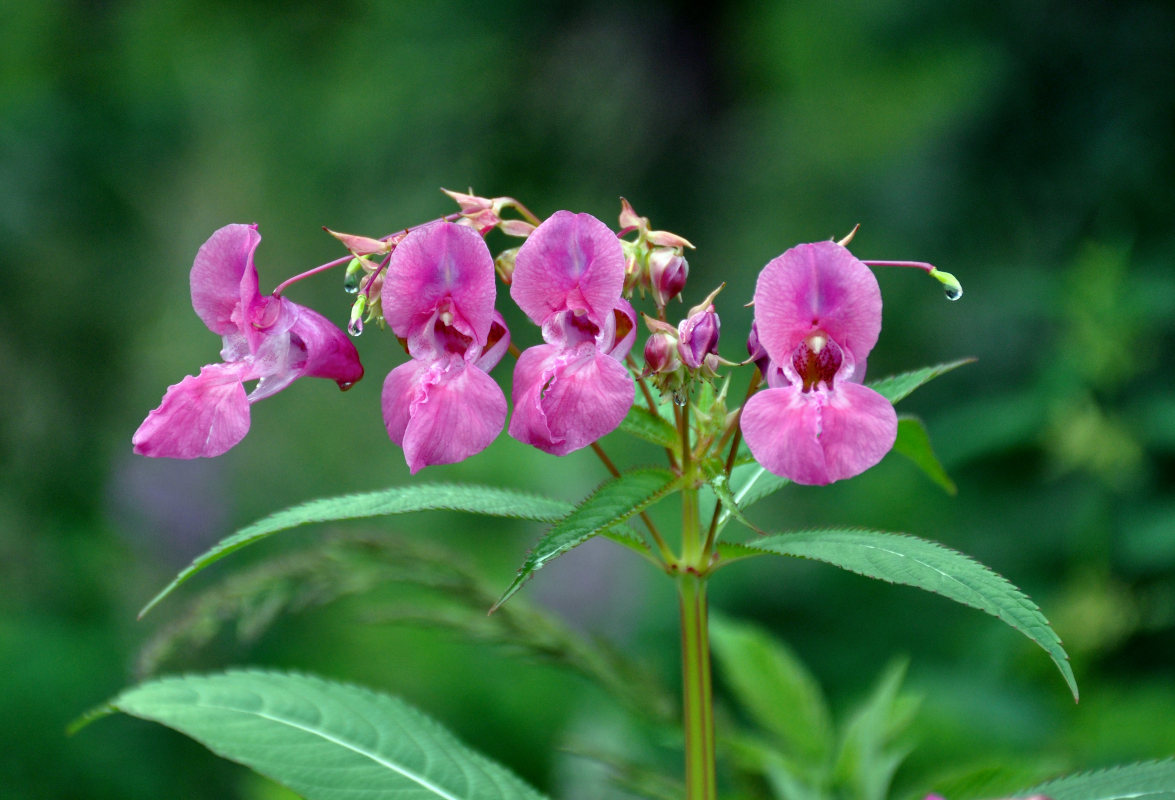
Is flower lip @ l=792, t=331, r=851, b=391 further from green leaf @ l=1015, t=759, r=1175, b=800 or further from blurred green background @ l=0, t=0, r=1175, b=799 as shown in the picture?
blurred green background @ l=0, t=0, r=1175, b=799

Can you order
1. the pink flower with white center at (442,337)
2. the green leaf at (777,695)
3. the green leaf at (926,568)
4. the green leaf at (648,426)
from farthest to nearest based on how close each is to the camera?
the green leaf at (777,695) < the green leaf at (648,426) < the pink flower with white center at (442,337) < the green leaf at (926,568)

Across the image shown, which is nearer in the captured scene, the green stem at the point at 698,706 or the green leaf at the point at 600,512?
the green leaf at the point at 600,512

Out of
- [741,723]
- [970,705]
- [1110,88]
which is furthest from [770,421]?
[741,723]

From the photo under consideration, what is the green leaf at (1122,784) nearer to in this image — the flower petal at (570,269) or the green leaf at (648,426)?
the green leaf at (648,426)

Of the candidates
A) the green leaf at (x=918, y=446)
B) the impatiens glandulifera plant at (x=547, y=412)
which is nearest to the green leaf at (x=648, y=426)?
the impatiens glandulifera plant at (x=547, y=412)

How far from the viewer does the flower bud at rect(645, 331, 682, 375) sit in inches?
32.9

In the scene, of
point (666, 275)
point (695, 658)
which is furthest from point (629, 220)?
point (695, 658)

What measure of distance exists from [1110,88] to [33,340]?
134 inches

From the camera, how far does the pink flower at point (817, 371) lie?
2.49 ft

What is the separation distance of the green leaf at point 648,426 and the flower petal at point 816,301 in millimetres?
136

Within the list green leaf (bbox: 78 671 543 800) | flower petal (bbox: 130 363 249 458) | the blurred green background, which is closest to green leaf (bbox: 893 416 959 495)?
green leaf (bbox: 78 671 543 800)

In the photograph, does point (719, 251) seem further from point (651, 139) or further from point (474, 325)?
point (474, 325)

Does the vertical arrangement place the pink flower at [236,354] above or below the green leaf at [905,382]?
below

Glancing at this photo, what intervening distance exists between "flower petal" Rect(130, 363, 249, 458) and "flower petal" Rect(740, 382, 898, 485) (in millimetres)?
437
